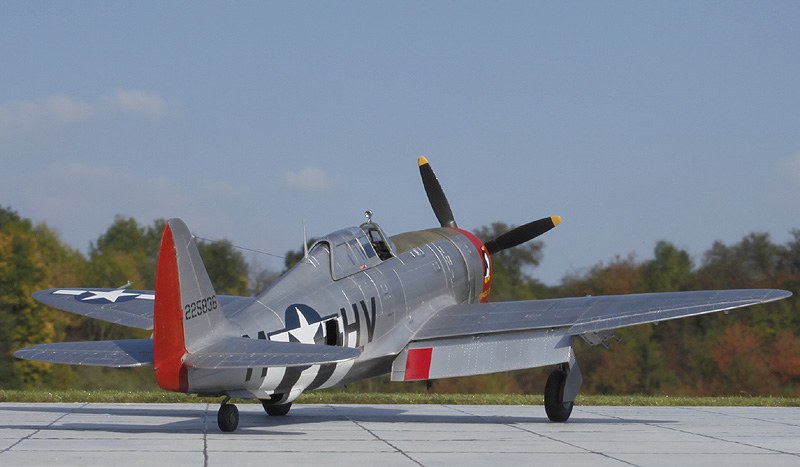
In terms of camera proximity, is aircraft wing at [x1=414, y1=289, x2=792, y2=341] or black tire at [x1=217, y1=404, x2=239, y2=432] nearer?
black tire at [x1=217, y1=404, x2=239, y2=432]

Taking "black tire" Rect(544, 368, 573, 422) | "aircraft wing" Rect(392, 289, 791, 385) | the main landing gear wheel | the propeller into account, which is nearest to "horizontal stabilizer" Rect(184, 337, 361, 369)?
the main landing gear wheel

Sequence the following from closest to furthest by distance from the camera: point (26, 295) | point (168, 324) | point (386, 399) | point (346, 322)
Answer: point (168, 324), point (346, 322), point (386, 399), point (26, 295)

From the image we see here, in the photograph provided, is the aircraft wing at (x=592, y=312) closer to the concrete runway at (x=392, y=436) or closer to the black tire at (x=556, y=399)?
the black tire at (x=556, y=399)

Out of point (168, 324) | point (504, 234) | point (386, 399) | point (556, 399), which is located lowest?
point (556, 399)

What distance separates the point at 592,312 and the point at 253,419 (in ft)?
14.9

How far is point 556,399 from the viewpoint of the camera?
1533cm

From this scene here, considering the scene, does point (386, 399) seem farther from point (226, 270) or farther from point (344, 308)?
point (226, 270)

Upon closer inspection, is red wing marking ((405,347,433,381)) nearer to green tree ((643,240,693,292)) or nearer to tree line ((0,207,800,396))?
tree line ((0,207,800,396))

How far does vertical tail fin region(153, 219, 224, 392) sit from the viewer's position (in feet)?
39.2

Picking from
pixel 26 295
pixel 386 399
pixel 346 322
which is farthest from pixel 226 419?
pixel 26 295

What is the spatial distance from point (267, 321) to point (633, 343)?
1246 inches

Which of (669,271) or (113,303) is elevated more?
(669,271)

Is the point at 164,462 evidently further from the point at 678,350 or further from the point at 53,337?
the point at 53,337

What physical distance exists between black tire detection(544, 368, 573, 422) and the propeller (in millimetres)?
5299
